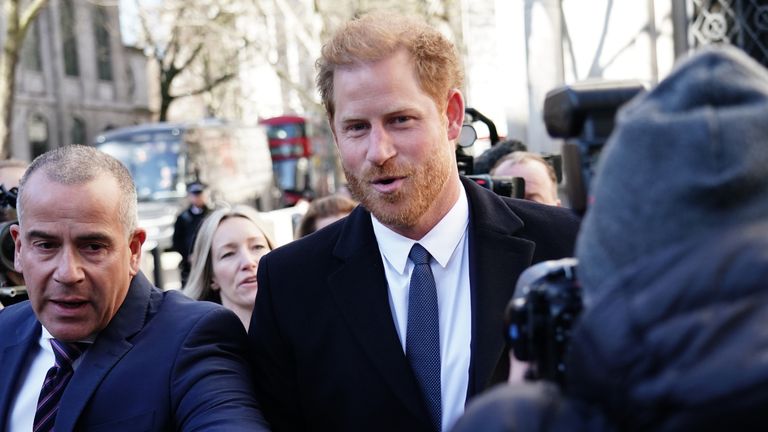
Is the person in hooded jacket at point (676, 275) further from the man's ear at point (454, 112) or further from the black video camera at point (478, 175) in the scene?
the black video camera at point (478, 175)

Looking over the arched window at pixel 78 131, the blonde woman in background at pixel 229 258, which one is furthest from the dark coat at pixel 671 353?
the arched window at pixel 78 131

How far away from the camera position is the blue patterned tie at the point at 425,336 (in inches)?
103

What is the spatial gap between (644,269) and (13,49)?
17.4 metres

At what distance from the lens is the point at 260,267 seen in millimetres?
2947

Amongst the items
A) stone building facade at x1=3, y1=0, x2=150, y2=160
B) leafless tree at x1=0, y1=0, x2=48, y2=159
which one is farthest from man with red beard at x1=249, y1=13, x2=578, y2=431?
stone building facade at x1=3, y1=0, x2=150, y2=160

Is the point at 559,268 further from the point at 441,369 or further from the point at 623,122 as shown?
the point at 441,369

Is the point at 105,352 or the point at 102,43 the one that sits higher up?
the point at 102,43

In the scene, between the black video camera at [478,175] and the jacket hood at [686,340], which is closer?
the jacket hood at [686,340]

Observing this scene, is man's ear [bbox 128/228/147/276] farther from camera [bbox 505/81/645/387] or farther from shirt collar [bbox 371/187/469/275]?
camera [bbox 505/81/645/387]

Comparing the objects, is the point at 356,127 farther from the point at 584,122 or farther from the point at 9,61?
the point at 9,61

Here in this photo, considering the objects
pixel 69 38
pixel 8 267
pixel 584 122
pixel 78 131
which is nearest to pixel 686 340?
pixel 584 122

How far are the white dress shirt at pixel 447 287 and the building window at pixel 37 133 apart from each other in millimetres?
33868

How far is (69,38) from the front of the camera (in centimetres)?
3841

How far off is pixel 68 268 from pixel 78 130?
126 ft
